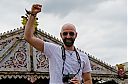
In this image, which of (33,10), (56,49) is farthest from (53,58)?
(33,10)

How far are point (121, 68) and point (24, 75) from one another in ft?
13.4

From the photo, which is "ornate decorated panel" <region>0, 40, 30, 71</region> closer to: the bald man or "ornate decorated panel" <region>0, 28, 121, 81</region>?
"ornate decorated panel" <region>0, 28, 121, 81</region>

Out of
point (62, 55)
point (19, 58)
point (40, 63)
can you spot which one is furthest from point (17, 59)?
point (62, 55)

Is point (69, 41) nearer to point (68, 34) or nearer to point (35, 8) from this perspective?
point (68, 34)

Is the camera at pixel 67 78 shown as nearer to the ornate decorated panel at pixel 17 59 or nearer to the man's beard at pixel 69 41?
the man's beard at pixel 69 41

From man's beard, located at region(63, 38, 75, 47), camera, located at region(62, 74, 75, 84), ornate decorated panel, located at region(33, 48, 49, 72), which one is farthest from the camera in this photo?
ornate decorated panel, located at region(33, 48, 49, 72)

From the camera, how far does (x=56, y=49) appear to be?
284 centimetres

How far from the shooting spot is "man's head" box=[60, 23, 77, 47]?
111 inches

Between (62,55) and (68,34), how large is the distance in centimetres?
19

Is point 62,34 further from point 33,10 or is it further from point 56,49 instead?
point 33,10

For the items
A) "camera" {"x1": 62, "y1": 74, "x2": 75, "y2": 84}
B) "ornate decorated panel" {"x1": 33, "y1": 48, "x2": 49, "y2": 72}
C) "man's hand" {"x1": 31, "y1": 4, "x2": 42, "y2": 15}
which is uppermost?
"man's hand" {"x1": 31, "y1": 4, "x2": 42, "y2": 15}

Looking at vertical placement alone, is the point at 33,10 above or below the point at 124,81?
above

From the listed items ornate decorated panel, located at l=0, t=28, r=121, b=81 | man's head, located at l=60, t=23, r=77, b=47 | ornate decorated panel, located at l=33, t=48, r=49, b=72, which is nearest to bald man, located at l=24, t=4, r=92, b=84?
man's head, located at l=60, t=23, r=77, b=47

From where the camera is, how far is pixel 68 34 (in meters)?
2.84
